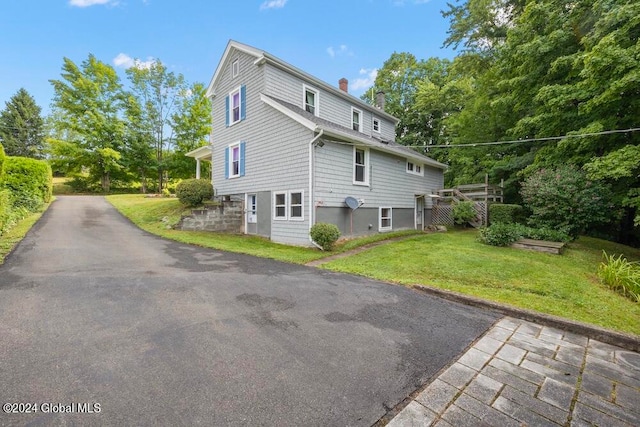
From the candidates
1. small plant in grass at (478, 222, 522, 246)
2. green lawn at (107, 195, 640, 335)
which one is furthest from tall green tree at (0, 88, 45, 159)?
small plant in grass at (478, 222, 522, 246)

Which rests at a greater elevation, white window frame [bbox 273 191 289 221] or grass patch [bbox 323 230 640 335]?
white window frame [bbox 273 191 289 221]

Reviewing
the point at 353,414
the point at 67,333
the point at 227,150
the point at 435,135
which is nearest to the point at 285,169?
the point at 227,150

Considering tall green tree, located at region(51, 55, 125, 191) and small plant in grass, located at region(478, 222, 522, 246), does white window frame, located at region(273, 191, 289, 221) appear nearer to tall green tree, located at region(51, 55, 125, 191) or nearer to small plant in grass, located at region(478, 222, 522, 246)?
small plant in grass, located at region(478, 222, 522, 246)

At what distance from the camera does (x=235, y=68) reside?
1409cm

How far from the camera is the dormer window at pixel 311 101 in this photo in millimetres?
13423

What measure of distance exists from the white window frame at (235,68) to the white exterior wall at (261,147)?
23 centimetres

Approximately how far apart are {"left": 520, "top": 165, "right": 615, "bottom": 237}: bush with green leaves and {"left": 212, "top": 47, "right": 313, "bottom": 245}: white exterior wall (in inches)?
361

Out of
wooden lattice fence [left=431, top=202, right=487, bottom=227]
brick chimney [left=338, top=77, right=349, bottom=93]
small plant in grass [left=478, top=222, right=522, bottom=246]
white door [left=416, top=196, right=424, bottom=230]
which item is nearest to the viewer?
small plant in grass [left=478, top=222, right=522, bottom=246]

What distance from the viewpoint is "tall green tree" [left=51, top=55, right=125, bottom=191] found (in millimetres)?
25297

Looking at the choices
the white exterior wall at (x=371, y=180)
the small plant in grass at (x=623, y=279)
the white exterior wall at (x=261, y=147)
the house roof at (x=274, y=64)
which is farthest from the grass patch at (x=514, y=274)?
the house roof at (x=274, y=64)

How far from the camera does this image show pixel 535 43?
1130 cm

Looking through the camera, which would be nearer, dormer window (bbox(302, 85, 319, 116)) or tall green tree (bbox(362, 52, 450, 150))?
dormer window (bbox(302, 85, 319, 116))

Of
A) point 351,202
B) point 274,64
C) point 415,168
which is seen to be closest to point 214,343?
point 351,202

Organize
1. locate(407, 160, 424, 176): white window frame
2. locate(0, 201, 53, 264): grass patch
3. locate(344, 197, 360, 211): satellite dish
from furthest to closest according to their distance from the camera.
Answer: locate(407, 160, 424, 176): white window frame
locate(344, 197, 360, 211): satellite dish
locate(0, 201, 53, 264): grass patch
